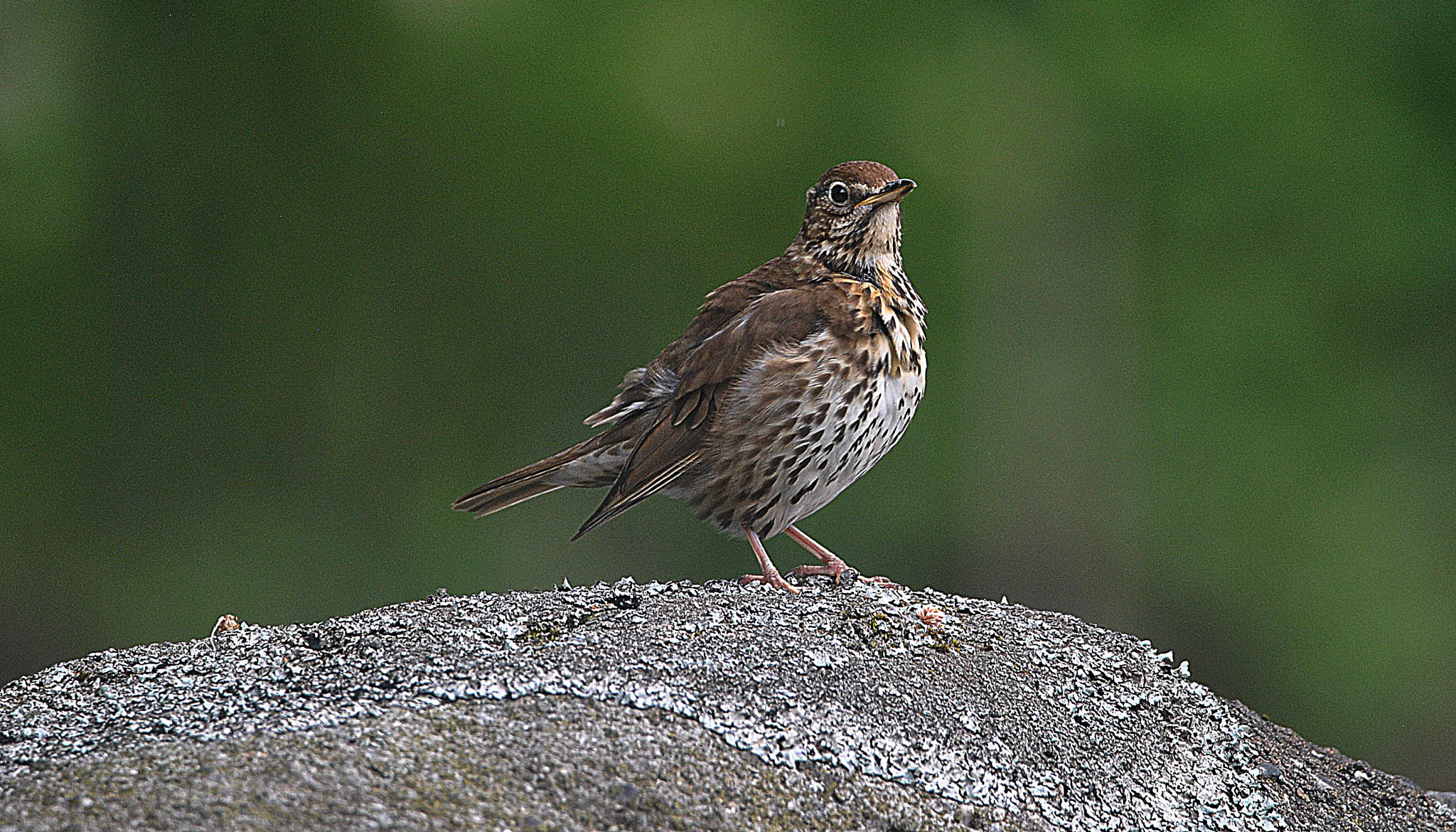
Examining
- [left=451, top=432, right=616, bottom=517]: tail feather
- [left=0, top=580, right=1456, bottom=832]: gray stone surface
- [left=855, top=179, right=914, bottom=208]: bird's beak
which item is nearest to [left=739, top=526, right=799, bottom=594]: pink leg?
[left=0, top=580, right=1456, bottom=832]: gray stone surface

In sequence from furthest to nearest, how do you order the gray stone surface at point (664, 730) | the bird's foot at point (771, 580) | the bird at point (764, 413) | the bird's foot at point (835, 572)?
the bird at point (764, 413)
the bird's foot at point (835, 572)
the bird's foot at point (771, 580)
the gray stone surface at point (664, 730)

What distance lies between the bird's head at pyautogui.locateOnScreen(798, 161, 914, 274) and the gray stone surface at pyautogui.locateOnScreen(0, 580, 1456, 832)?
5.35ft

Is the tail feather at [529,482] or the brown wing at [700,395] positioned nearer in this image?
the brown wing at [700,395]

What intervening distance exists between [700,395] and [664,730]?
1.92m

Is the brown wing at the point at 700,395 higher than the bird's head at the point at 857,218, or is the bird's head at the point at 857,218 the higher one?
the bird's head at the point at 857,218

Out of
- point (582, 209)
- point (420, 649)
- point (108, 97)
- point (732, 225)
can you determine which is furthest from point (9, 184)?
point (420, 649)

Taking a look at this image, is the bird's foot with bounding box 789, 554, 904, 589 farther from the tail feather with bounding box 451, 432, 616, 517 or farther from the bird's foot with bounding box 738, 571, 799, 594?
the tail feather with bounding box 451, 432, 616, 517

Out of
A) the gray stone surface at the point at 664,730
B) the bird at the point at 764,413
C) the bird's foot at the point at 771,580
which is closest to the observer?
the gray stone surface at the point at 664,730

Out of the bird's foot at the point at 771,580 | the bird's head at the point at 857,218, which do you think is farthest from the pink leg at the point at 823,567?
the bird's head at the point at 857,218

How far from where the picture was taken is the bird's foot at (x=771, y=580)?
328cm

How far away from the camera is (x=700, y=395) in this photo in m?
4.05

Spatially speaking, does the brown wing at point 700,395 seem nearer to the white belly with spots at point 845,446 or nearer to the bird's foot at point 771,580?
the white belly with spots at point 845,446

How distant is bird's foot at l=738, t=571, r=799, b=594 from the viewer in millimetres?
3275

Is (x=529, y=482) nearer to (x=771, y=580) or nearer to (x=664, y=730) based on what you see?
(x=771, y=580)
